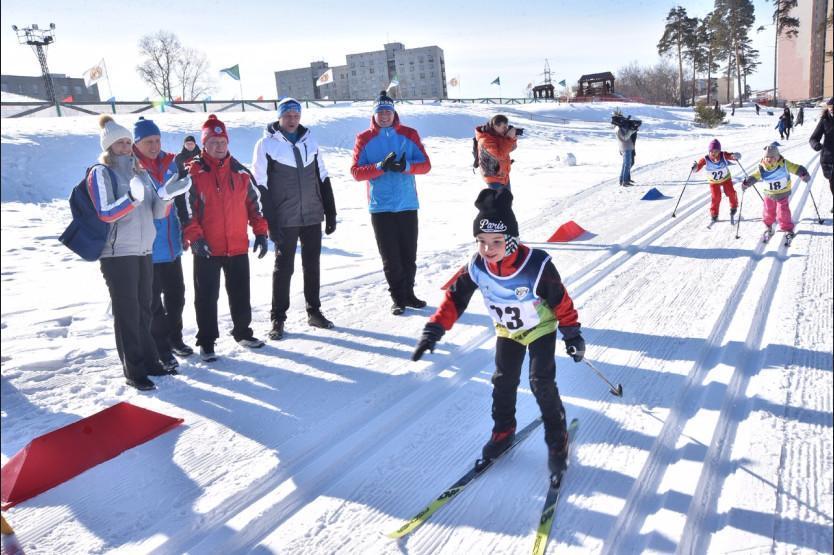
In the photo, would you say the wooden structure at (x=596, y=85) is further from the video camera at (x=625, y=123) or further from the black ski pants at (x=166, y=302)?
the black ski pants at (x=166, y=302)

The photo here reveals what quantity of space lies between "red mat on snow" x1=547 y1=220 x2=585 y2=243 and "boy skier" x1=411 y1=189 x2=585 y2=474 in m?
5.12

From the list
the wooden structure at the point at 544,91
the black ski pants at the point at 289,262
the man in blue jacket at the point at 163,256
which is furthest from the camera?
the wooden structure at the point at 544,91

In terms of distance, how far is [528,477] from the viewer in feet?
9.37

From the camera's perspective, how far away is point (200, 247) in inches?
168

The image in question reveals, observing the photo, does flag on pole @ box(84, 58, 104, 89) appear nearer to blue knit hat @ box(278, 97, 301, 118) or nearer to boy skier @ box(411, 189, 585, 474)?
blue knit hat @ box(278, 97, 301, 118)

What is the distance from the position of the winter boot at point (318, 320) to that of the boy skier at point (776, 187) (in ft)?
17.3

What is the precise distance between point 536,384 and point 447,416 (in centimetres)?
84

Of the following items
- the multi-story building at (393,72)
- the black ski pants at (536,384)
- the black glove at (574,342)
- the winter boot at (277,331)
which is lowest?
the winter boot at (277,331)

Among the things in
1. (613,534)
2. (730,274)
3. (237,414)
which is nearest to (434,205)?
(730,274)

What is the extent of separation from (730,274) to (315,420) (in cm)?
438

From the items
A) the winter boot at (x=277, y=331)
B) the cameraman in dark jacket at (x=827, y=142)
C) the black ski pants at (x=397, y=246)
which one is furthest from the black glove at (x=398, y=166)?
the cameraman in dark jacket at (x=827, y=142)

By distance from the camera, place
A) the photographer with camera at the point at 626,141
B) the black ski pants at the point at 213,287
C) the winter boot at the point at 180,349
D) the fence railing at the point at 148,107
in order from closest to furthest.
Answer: the black ski pants at the point at 213,287, the winter boot at the point at 180,349, the photographer with camera at the point at 626,141, the fence railing at the point at 148,107

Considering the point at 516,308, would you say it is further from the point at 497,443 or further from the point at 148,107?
the point at 148,107

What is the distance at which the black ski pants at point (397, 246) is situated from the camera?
5.31 metres
